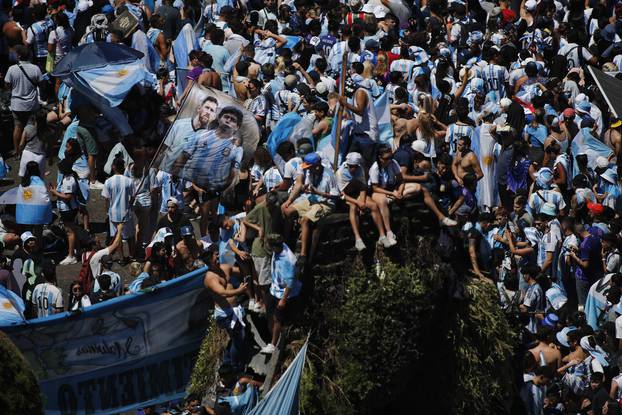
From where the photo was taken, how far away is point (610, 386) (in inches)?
807

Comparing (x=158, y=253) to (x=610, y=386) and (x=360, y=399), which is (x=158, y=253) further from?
(x=610, y=386)

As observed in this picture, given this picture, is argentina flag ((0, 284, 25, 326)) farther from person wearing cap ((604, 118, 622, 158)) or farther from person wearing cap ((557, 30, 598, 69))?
person wearing cap ((557, 30, 598, 69))

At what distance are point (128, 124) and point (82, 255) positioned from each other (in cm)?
330

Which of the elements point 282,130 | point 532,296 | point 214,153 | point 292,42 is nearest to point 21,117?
point 292,42

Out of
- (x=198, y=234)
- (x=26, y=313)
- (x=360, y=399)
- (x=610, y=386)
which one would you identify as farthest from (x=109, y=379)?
(x=610, y=386)

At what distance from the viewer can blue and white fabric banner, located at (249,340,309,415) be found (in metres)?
18.5

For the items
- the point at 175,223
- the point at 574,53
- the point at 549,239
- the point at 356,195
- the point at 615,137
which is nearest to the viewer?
the point at 356,195

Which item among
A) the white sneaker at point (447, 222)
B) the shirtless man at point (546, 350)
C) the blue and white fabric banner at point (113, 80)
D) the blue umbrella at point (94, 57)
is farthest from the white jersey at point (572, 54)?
the white sneaker at point (447, 222)

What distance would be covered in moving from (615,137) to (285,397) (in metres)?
8.69

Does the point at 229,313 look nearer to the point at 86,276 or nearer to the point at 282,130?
the point at 86,276

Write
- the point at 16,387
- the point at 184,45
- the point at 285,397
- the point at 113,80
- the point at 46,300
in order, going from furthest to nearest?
the point at 184,45 < the point at 113,80 < the point at 46,300 < the point at 285,397 < the point at 16,387

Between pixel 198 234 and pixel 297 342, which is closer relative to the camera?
pixel 297 342

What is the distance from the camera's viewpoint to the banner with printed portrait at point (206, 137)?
20312 mm

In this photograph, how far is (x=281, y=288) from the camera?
61.9ft
